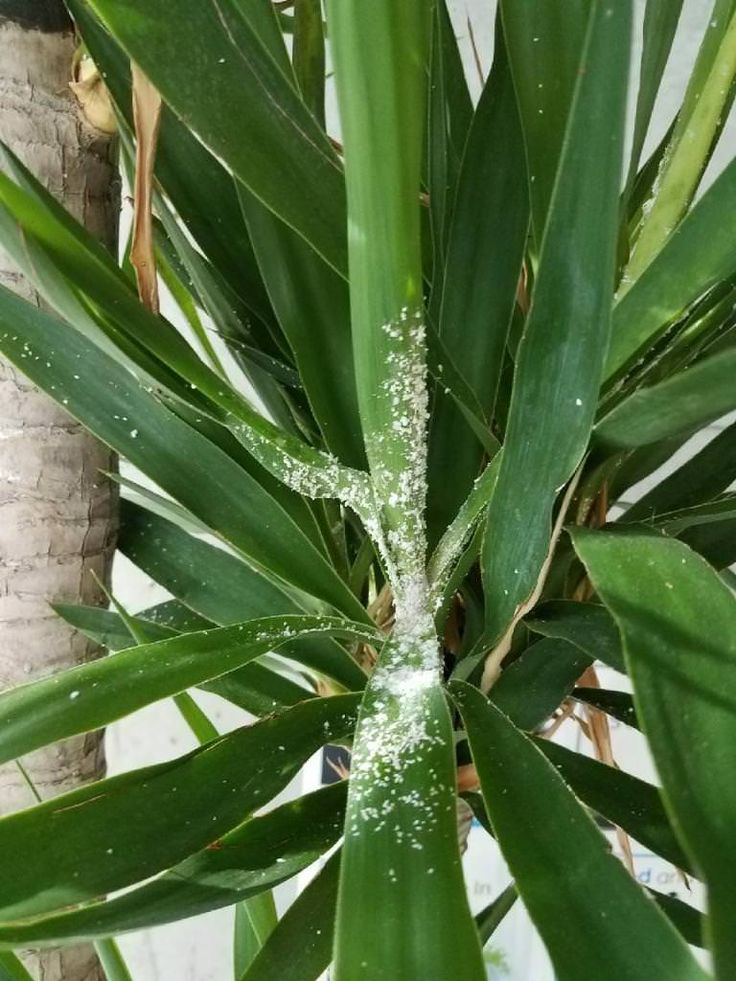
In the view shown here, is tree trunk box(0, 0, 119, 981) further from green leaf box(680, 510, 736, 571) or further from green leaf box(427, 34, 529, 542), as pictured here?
green leaf box(680, 510, 736, 571)

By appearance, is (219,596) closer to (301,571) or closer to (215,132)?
(301,571)

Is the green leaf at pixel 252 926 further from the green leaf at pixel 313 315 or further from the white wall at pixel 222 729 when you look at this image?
the white wall at pixel 222 729

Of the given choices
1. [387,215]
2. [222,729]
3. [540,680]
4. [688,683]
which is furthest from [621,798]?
[222,729]

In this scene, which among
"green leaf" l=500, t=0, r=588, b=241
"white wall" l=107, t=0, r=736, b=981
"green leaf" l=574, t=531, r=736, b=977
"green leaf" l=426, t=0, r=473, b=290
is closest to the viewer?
"green leaf" l=574, t=531, r=736, b=977

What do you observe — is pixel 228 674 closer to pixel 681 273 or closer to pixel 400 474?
pixel 400 474

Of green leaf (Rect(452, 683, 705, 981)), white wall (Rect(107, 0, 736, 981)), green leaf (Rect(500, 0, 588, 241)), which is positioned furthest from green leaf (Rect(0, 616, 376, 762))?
white wall (Rect(107, 0, 736, 981))

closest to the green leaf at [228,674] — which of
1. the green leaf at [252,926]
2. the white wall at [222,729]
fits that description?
the green leaf at [252,926]

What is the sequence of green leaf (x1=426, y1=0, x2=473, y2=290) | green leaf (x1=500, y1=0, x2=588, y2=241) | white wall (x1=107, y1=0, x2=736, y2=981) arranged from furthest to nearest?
white wall (x1=107, y1=0, x2=736, y2=981) → green leaf (x1=426, y1=0, x2=473, y2=290) → green leaf (x1=500, y1=0, x2=588, y2=241)
